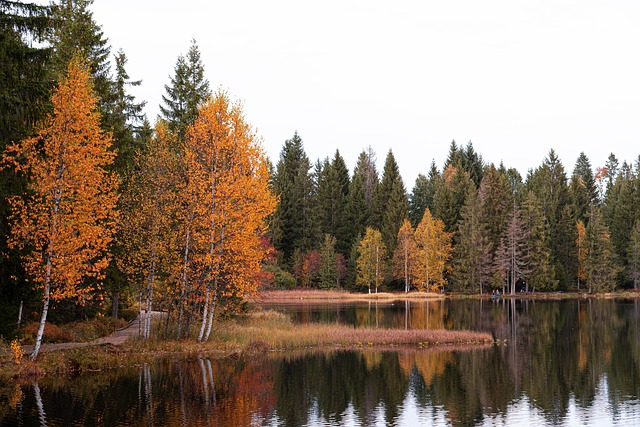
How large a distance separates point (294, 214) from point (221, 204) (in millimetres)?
79349

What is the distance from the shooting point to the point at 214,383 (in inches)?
1027

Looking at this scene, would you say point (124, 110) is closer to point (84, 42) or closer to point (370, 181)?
point (84, 42)

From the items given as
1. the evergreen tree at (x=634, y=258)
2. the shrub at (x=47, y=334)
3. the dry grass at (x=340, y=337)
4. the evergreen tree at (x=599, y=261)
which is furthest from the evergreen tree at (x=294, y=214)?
the shrub at (x=47, y=334)

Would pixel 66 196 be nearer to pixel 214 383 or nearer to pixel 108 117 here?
pixel 214 383

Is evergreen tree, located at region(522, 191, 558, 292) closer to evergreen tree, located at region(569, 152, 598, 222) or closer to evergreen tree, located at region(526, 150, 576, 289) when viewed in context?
evergreen tree, located at region(526, 150, 576, 289)

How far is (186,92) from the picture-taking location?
49.0 meters

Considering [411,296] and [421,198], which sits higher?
[421,198]

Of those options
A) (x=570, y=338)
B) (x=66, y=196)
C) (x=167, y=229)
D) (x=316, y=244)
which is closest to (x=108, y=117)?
(x=167, y=229)

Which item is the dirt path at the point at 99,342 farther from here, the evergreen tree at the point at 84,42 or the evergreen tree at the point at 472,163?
the evergreen tree at the point at 472,163

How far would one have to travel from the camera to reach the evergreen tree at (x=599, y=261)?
318 ft

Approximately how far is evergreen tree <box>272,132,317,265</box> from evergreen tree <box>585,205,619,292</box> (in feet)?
150

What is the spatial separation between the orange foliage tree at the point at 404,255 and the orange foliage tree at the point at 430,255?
3.11ft

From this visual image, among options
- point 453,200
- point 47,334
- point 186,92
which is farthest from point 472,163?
point 47,334

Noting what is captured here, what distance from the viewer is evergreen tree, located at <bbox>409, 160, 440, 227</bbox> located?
126 m
